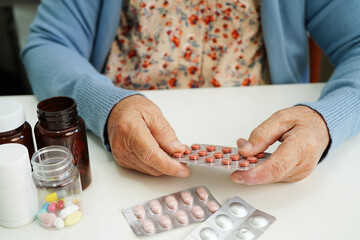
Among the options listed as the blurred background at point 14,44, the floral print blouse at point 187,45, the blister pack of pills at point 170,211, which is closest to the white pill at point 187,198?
the blister pack of pills at point 170,211

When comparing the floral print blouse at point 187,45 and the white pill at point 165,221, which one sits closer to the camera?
the white pill at point 165,221

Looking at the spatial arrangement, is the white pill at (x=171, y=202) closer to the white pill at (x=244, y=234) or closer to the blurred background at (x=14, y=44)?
the white pill at (x=244, y=234)

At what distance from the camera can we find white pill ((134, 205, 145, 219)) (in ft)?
1.80

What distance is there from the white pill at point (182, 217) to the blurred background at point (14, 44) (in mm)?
1252

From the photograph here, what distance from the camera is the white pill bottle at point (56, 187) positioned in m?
0.53

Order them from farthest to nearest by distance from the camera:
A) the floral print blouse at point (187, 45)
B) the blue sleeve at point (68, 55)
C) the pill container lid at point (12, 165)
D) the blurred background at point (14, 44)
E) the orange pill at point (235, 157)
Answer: the blurred background at point (14, 44) → the floral print blouse at point (187, 45) → the blue sleeve at point (68, 55) → the orange pill at point (235, 157) → the pill container lid at point (12, 165)

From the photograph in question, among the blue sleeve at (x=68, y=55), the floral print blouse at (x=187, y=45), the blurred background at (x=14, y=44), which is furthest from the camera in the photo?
the blurred background at (x=14, y=44)

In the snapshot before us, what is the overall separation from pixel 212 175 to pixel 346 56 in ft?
1.61

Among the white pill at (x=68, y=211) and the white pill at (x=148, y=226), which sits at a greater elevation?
the white pill at (x=68, y=211)

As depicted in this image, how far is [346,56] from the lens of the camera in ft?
2.97

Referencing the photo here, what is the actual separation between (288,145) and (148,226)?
9.6 inches

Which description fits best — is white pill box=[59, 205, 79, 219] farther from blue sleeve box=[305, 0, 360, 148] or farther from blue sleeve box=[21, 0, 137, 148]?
blue sleeve box=[305, 0, 360, 148]

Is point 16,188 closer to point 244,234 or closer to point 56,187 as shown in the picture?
point 56,187

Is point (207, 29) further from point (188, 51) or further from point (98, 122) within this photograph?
point (98, 122)
